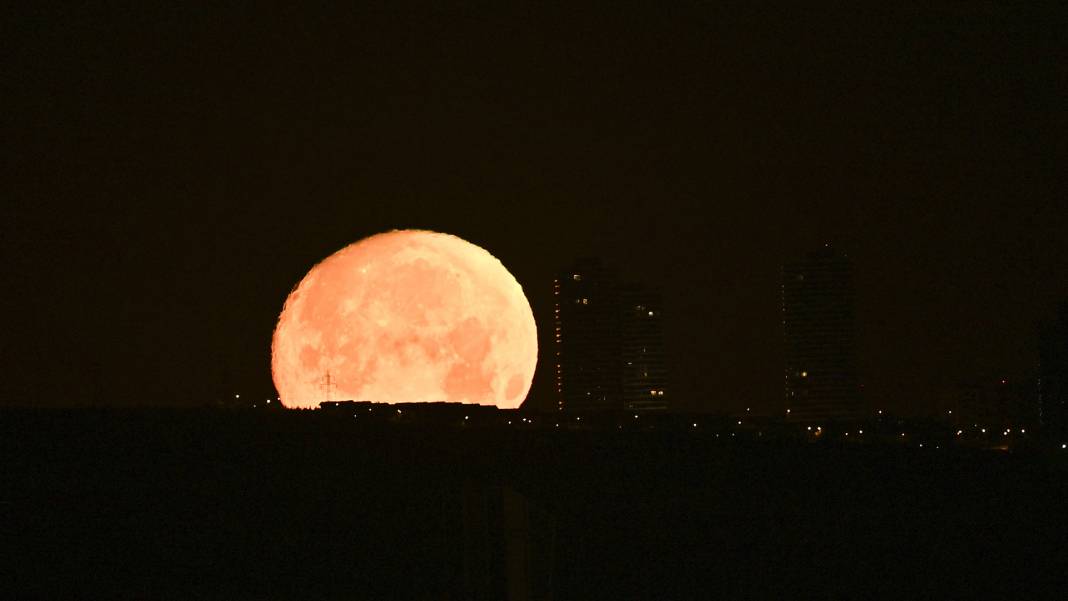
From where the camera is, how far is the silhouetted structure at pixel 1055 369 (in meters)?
156

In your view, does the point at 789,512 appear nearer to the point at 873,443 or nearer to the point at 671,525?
the point at 671,525

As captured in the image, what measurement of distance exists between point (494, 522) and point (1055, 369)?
539 feet

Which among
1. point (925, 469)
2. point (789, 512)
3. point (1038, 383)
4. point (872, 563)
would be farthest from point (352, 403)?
point (1038, 383)

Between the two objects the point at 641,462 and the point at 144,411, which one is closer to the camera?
the point at 641,462

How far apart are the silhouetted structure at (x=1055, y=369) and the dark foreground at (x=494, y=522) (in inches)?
4323

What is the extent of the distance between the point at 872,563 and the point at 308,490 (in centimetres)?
1715

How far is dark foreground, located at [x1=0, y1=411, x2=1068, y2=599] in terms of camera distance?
74.7 feet

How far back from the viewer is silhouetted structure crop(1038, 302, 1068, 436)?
155875 mm

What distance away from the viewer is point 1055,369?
15825 centimetres

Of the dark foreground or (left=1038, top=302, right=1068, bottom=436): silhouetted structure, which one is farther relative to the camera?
(left=1038, top=302, right=1068, bottom=436): silhouetted structure

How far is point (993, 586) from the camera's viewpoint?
25812mm

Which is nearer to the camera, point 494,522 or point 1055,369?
point 494,522

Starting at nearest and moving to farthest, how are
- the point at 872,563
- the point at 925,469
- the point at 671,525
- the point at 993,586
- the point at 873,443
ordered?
the point at 993,586, the point at 872,563, the point at 671,525, the point at 925,469, the point at 873,443

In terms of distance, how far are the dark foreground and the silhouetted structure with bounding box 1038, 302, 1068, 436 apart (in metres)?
110
